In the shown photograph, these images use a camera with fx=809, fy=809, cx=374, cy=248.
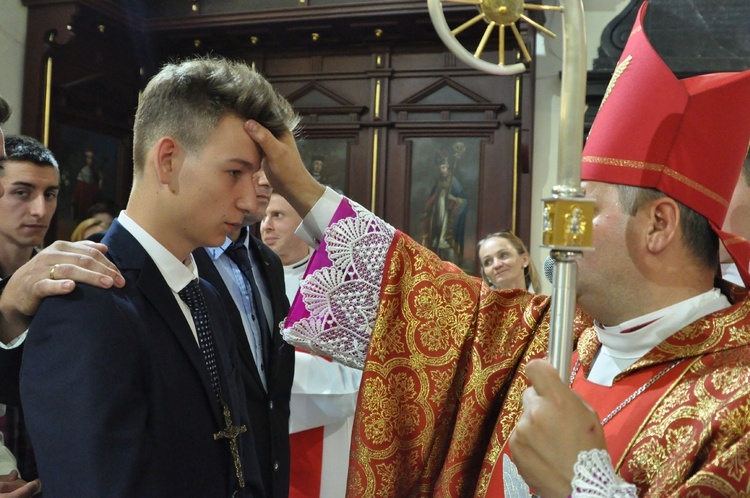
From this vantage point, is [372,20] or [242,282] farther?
[372,20]

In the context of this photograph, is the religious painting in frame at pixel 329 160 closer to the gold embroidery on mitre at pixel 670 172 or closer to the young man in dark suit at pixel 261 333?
the young man in dark suit at pixel 261 333

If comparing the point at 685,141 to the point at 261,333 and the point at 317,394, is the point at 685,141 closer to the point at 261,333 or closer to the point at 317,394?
the point at 261,333

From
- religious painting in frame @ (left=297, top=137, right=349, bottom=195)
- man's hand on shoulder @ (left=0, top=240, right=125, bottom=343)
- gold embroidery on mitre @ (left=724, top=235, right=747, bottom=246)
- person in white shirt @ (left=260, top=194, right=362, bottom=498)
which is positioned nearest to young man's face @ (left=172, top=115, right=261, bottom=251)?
man's hand on shoulder @ (left=0, top=240, right=125, bottom=343)

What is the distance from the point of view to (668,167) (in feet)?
5.58

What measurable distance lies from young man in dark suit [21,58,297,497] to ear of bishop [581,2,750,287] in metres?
0.82

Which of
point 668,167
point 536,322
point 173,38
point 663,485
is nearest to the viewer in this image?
point 663,485

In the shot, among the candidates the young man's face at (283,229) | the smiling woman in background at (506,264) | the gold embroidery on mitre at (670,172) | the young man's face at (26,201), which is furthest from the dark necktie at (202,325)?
the smiling woman in background at (506,264)

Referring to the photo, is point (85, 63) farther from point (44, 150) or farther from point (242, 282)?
point (242, 282)

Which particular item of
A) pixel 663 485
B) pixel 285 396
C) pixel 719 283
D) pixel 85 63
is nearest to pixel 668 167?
pixel 719 283

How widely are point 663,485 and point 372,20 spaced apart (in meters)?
6.14

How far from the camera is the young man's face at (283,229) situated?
4.00 metres

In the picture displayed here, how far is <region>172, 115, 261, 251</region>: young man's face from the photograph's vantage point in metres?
1.84

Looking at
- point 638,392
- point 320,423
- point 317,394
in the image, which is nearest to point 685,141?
point 638,392

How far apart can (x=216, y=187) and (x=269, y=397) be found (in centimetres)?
120
